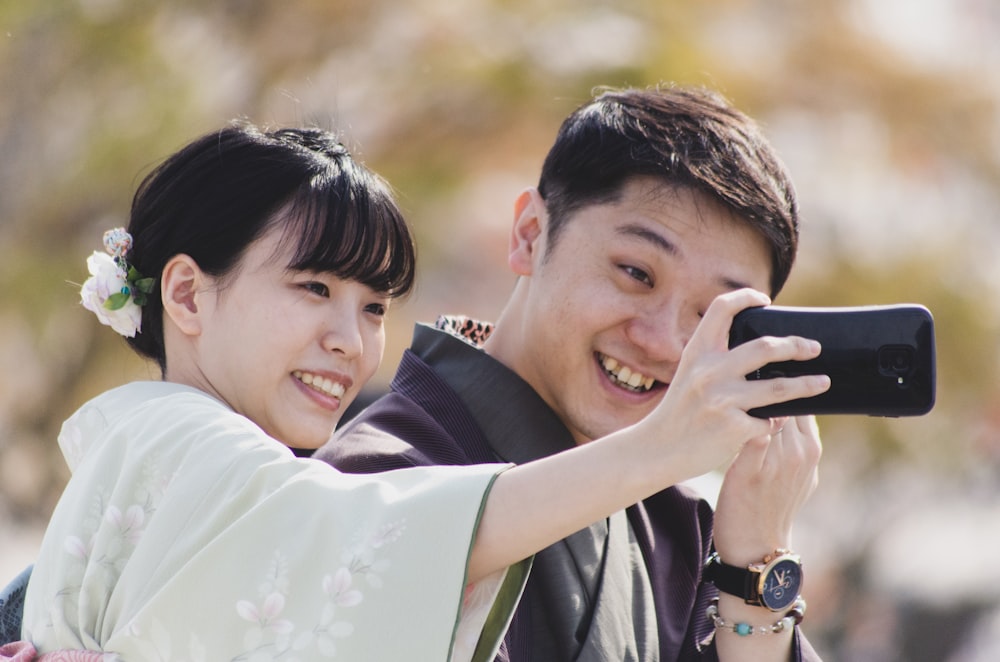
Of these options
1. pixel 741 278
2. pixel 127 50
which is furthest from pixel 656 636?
pixel 127 50

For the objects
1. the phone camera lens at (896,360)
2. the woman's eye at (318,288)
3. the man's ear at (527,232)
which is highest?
the man's ear at (527,232)

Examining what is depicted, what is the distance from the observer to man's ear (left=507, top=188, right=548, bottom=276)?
2793 mm

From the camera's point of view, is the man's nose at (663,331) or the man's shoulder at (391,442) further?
the man's nose at (663,331)

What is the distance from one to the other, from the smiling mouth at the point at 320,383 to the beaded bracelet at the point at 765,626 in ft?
2.81

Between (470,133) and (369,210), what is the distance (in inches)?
250

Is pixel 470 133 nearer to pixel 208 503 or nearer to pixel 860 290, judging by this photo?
pixel 860 290

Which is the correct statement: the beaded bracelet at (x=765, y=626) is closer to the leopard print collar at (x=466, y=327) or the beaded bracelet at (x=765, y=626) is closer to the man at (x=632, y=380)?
the man at (x=632, y=380)

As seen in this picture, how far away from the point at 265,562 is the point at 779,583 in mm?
1095

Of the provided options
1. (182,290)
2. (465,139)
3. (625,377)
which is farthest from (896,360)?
(465,139)

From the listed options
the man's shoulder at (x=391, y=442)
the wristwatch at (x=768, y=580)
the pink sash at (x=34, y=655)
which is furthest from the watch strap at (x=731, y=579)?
the pink sash at (x=34, y=655)

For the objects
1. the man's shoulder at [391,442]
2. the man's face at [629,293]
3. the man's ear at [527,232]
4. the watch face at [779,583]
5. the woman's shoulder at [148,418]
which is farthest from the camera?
the man's ear at [527,232]

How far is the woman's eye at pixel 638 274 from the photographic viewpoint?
252 cm

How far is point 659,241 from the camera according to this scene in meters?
2.50

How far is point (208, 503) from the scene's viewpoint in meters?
1.72
